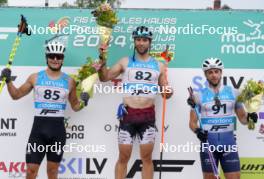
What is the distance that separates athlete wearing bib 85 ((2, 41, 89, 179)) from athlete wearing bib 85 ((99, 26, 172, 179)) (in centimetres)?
54

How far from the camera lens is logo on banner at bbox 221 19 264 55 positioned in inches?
246

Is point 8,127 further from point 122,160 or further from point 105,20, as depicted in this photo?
point 105,20

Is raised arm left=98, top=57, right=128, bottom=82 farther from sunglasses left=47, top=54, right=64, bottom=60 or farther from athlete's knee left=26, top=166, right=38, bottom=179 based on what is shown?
athlete's knee left=26, top=166, right=38, bottom=179

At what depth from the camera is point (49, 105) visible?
5766 millimetres

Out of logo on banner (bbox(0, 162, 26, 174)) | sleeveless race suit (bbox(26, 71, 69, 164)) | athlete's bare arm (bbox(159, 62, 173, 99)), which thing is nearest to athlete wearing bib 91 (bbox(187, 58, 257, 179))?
athlete's bare arm (bbox(159, 62, 173, 99))

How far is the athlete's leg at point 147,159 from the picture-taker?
5.86 meters

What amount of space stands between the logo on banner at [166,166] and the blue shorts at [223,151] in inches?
26.2

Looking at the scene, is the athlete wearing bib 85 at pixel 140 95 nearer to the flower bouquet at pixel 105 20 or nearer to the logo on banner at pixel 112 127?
the flower bouquet at pixel 105 20

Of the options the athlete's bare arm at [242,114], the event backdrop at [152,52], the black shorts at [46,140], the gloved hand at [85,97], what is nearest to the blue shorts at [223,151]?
the athlete's bare arm at [242,114]

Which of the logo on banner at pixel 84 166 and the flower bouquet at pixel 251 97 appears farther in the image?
the logo on banner at pixel 84 166

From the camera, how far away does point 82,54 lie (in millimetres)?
6250

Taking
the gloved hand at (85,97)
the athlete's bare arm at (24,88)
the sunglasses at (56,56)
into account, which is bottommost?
the gloved hand at (85,97)

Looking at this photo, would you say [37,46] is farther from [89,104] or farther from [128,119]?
[128,119]

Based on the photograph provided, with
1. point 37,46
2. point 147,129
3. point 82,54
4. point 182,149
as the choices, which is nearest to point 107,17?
point 82,54
